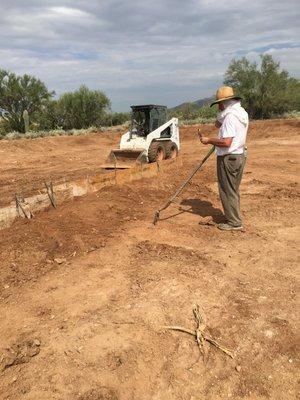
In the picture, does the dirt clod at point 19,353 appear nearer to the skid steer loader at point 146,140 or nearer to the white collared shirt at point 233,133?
the white collared shirt at point 233,133

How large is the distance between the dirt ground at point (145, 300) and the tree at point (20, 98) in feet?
77.5

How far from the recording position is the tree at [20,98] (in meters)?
28.4

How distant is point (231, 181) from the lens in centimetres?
545

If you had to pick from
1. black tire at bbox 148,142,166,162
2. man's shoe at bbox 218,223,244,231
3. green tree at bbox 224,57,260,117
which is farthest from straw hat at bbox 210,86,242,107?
green tree at bbox 224,57,260,117

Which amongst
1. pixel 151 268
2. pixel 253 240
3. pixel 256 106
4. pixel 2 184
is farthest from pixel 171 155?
pixel 256 106

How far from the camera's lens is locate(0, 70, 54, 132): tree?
28438 mm

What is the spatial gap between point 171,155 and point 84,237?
24.6 ft

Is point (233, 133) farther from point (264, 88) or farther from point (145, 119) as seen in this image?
point (264, 88)

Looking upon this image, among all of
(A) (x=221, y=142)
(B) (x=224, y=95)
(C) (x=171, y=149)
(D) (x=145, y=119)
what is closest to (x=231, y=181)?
(A) (x=221, y=142)

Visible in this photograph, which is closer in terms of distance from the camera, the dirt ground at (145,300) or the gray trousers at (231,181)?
the dirt ground at (145,300)

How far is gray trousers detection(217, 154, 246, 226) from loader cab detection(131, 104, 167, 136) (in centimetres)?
649

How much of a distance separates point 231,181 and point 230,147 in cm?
44

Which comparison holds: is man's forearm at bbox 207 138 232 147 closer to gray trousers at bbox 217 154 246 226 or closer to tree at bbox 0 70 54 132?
gray trousers at bbox 217 154 246 226

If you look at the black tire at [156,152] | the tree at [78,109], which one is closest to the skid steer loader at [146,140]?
the black tire at [156,152]
